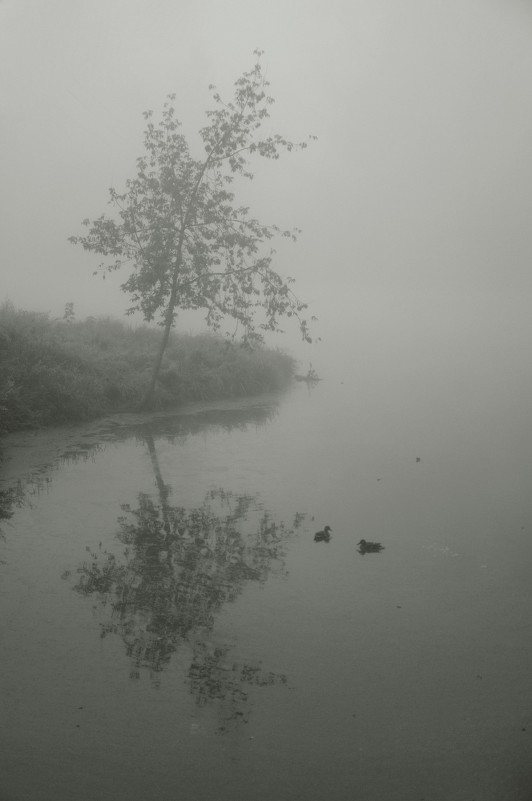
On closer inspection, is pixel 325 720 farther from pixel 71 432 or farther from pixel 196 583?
pixel 71 432

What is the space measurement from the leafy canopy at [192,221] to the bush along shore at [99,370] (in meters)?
1.88

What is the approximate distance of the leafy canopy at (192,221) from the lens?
607 inches

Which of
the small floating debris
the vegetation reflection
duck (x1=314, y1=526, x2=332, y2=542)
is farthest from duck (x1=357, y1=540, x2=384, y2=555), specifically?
the small floating debris

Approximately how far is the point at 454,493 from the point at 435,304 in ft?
258

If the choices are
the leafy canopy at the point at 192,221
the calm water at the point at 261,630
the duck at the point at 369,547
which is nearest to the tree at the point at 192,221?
the leafy canopy at the point at 192,221

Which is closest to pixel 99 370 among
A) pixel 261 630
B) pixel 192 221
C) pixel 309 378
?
pixel 192 221

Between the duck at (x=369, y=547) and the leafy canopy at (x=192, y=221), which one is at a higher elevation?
the leafy canopy at (x=192, y=221)

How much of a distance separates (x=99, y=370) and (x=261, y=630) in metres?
11.5

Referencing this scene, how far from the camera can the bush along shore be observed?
13805mm

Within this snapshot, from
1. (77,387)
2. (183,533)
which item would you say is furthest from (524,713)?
(77,387)

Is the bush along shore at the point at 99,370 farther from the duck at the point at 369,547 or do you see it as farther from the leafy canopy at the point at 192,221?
the duck at the point at 369,547

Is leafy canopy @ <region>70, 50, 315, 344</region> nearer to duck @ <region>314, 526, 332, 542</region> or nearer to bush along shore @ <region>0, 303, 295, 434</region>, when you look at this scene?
bush along shore @ <region>0, 303, 295, 434</region>

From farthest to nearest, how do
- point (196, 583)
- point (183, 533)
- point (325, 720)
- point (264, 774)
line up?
1. point (183, 533)
2. point (196, 583)
3. point (325, 720)
4. point (264, 774)

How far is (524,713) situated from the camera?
16.1 ft
